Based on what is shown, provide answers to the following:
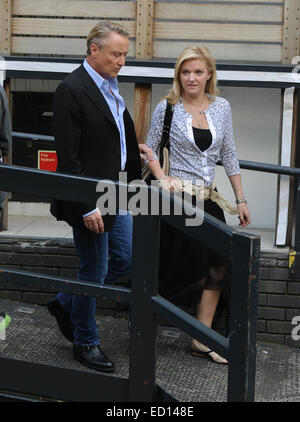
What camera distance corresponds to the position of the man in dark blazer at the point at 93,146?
3.53m

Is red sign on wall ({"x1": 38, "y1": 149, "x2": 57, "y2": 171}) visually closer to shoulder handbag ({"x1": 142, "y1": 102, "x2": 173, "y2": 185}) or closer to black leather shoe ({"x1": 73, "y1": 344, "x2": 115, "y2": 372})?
shoulder handbag ({"x1": 142, "y1": 102, "x2": 173, "y2": 185})

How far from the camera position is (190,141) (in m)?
4.02

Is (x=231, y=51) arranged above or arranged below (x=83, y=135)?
above

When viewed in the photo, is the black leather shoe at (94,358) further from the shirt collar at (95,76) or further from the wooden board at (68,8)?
the wooden board at (68,8)

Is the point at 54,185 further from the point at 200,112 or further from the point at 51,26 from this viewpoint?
the point at 51,26

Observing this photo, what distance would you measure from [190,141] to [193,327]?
1.46 meters

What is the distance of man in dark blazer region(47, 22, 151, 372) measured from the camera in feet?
11.6

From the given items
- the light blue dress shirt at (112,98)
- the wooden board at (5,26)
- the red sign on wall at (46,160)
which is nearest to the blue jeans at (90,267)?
the light blue dress shirt at (112,98)

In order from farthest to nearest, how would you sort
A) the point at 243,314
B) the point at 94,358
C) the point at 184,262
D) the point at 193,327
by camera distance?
1. the point at 184,262
2. the point at 94,358
3. the point at 193,327
4. the point at 243,314

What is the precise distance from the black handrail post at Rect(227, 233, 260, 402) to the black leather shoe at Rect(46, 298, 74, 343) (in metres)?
1.46

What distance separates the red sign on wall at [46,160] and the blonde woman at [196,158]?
314 centimetres

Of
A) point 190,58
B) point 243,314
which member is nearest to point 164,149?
point 190,58
